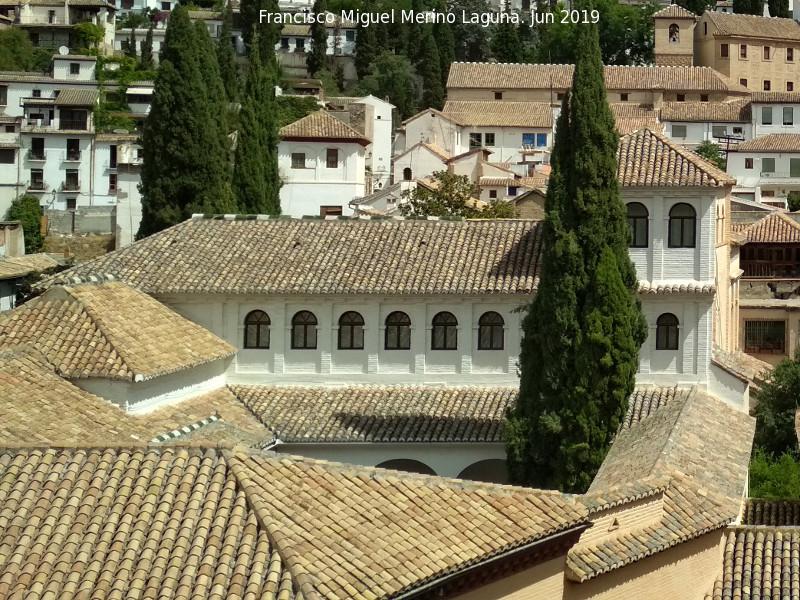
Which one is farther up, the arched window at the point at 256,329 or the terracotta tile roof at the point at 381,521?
the arched window at the point at 256,329

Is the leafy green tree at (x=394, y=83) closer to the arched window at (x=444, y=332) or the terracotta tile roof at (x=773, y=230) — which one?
the terracotta tile roof at (x=773, y=230)

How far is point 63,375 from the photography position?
3039 cm

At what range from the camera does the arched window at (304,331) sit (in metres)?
35.8

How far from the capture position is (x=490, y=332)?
35375 mm

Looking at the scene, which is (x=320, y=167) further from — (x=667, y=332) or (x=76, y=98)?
(x=667, y=332)

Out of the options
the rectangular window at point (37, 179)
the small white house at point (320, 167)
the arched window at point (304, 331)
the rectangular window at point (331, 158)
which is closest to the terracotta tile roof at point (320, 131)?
the small white house at point (320, 167)

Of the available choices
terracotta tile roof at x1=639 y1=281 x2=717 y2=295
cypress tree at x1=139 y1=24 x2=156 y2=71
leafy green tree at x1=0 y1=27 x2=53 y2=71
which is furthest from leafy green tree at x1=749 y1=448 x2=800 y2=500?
leafy green tree at x1=0 y1=27 x2=53 y2=71

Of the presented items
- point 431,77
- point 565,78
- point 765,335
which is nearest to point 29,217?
point 765,335

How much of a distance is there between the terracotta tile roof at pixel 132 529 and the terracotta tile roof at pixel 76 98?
194 ft

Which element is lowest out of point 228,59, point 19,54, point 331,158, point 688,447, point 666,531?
point 666,531

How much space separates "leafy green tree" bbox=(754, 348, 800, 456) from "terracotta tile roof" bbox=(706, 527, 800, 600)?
41.1 feet

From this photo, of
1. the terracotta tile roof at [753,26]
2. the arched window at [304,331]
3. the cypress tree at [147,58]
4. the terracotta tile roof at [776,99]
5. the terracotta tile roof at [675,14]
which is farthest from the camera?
the terracotta tile roof at [675,14]

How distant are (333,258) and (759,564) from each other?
13614mm

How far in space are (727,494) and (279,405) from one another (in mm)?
11588
